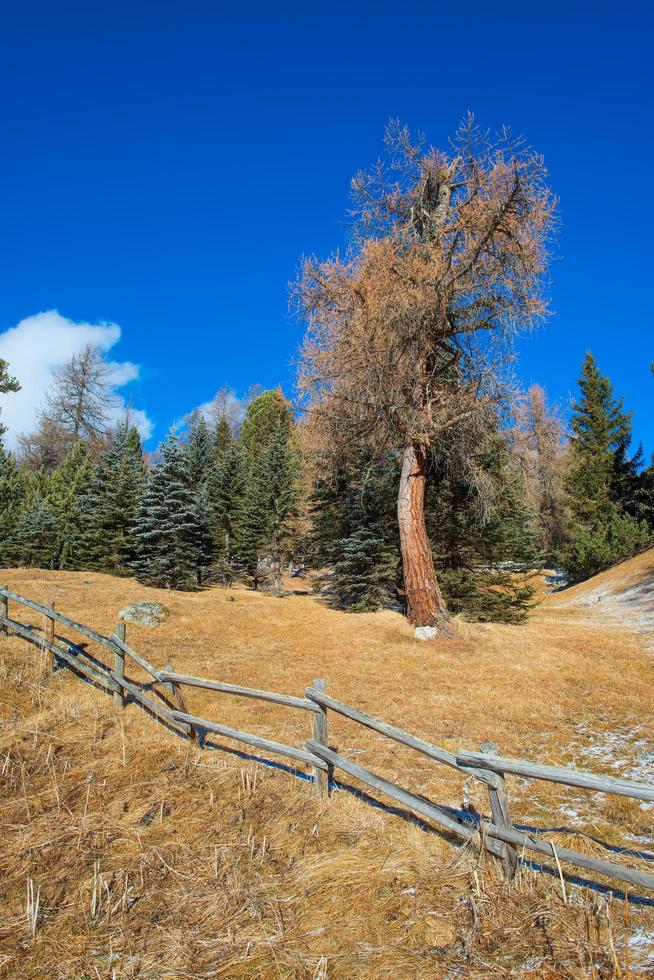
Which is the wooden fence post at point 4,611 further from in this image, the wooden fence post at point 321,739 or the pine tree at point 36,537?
the pine tree at point 36,537

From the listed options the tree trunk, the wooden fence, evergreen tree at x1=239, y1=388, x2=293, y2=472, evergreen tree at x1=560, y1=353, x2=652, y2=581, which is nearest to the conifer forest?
the tree trunk

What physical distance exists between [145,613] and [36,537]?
17.9 meters

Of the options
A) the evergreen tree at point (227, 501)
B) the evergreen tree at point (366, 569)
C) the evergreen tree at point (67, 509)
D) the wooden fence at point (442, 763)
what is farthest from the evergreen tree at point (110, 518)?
the wooden fence at point (442, 763)

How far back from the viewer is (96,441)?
4216 centimetres

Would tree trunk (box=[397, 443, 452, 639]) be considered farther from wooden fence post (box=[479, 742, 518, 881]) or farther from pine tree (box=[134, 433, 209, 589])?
pine tree (box=[134, 433, 209, 589])

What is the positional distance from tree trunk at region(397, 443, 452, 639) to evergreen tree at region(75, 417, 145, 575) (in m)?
17.2

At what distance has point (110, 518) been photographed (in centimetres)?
2720

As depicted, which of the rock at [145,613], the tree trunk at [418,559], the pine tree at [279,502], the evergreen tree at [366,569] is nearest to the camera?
the tree trunk at [418,559]

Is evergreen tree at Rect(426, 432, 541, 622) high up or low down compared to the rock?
up

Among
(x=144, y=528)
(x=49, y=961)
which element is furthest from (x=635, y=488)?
(x=49, y=961)

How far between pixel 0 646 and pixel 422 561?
9.52 meters

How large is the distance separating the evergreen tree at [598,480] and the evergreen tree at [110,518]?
24326 millimetres

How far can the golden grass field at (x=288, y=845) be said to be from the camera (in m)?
2.88

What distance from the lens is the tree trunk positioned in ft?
43.8
